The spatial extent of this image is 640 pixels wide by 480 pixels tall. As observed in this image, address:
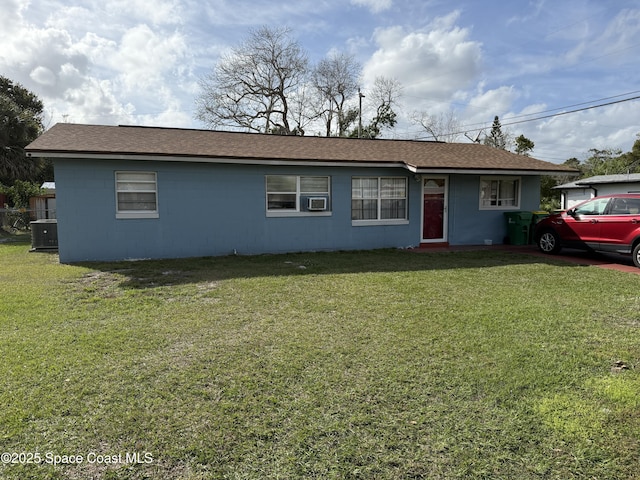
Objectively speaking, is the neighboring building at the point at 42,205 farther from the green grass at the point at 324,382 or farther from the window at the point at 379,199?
the green grass at the point at 324,382

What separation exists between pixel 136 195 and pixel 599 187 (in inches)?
1220

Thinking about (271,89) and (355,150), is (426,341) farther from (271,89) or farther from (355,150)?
(271,89)

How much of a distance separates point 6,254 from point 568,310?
13.6m

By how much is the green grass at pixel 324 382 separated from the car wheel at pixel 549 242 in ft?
16.8

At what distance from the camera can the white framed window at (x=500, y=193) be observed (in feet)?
45.9

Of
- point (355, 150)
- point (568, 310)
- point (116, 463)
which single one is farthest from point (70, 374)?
point (355, 150)

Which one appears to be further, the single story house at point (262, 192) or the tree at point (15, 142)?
the tree at point (15, 142)

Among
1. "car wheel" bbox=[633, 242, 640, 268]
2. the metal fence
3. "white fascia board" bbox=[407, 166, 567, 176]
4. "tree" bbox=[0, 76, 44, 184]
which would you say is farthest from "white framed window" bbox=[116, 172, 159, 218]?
"tree" bbox=[0, 76, 44, 184]

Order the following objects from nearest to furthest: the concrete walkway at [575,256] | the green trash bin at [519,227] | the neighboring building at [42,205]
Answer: the concrete walkway at [575,256] → the green trash bin at [519,227] → the neighboring building at [42,205]

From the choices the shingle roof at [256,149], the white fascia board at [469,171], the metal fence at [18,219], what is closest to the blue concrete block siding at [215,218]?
the shingle roof at [256,149]

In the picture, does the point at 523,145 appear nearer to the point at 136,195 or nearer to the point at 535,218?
the point at 535,218

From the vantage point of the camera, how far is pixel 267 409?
3133 millimetres

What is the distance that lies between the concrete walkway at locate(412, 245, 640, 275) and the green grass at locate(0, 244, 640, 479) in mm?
3417

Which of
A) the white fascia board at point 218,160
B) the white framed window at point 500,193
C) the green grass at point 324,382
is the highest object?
the white fascia board at point 218,160
